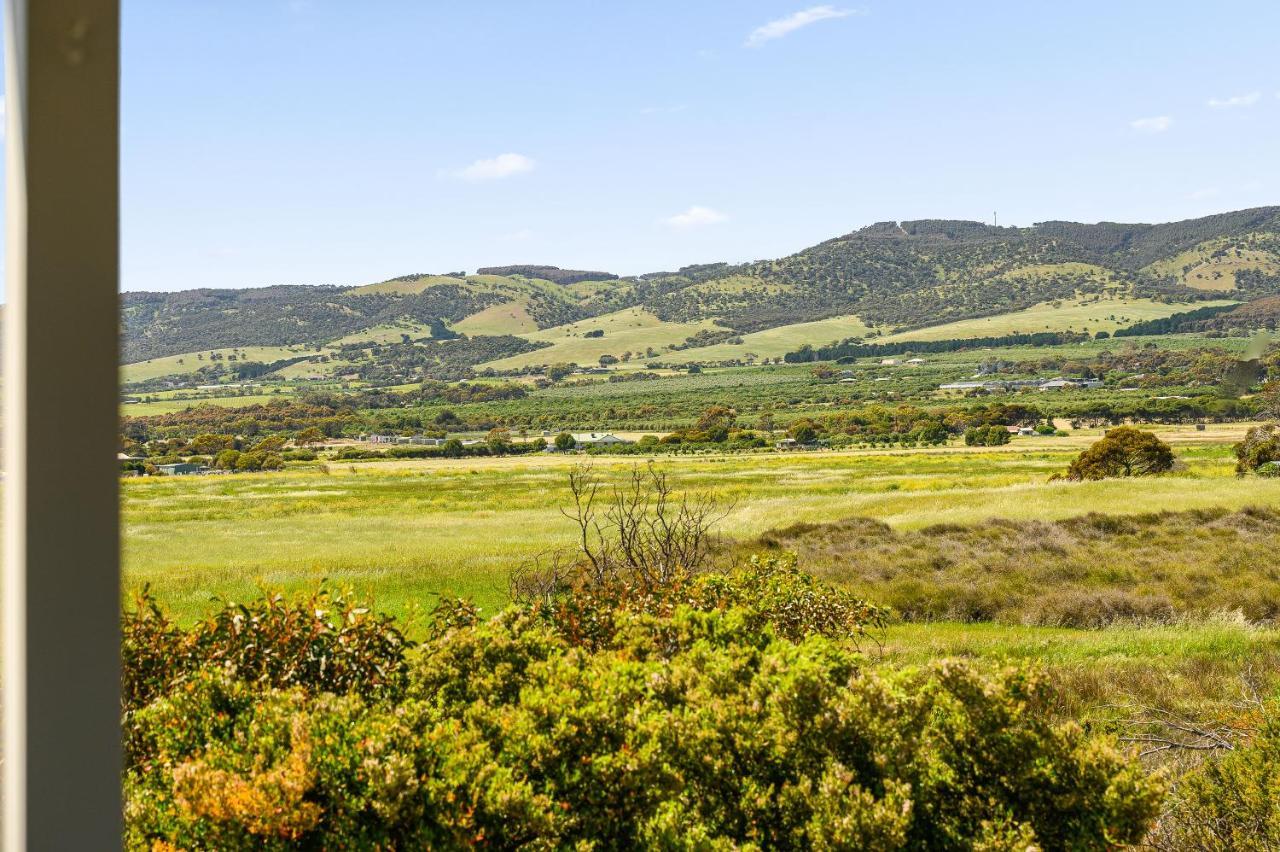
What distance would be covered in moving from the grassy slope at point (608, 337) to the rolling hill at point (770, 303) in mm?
322

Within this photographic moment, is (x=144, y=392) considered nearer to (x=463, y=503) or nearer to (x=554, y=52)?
(x=463, y=503)

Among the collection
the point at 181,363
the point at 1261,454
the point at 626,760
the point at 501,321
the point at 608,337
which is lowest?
the point at 1261,454

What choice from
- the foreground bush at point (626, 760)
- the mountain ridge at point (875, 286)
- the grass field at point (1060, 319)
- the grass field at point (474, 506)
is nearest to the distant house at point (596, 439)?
the grass field at point (474, 506)

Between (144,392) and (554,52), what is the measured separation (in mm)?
60948

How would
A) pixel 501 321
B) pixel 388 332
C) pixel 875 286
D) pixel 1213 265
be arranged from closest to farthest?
pixel 1213 265
pixel 388 332
pixel 875 286
pixel 501 321

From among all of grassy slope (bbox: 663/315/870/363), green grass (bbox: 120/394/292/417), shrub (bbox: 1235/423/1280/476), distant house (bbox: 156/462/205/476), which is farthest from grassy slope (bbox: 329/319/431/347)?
shrub (bbox: 1235/423/1280/476)

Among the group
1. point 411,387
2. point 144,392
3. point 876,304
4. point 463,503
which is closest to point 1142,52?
point 463,503

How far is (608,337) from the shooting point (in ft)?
370

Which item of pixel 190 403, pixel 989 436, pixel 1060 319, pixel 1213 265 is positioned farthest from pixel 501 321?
pixel 989 436

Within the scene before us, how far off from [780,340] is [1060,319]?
27750mm

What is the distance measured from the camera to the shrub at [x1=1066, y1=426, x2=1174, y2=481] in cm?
2705

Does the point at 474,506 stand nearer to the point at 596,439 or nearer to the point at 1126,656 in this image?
the point at 1126,656

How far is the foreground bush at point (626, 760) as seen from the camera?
234cm

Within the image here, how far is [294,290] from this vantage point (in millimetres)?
99688
